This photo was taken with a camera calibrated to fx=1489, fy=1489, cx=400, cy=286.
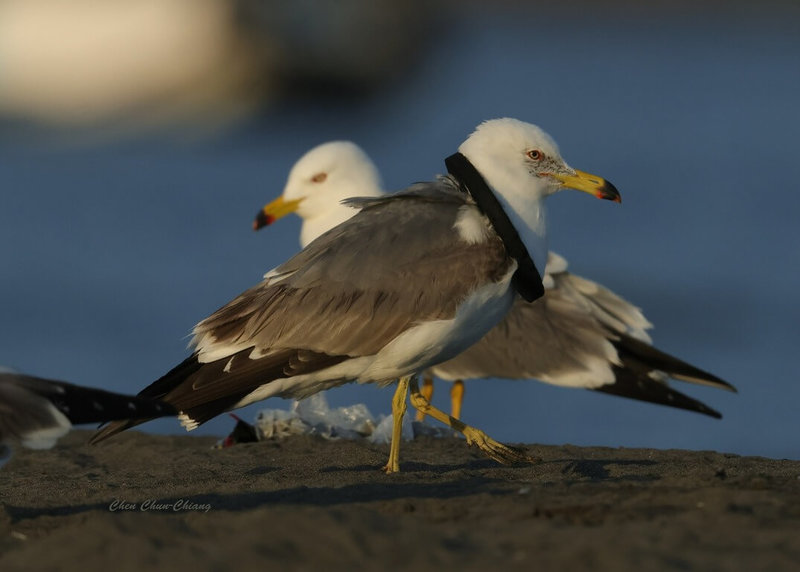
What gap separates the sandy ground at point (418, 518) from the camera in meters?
4.00

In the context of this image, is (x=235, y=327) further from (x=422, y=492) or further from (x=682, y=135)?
(x=682, y=135)

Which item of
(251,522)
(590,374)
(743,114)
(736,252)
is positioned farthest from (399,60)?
(251,522)

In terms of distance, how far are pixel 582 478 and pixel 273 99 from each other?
2696 centimetres

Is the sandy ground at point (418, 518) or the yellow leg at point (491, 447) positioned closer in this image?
the sandy ground at point (418, 518)

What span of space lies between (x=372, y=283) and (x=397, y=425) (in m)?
0.65

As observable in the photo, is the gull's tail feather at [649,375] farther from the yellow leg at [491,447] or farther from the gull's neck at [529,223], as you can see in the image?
the gull's neck at [529,223]

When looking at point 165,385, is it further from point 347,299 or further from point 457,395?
point 457,395

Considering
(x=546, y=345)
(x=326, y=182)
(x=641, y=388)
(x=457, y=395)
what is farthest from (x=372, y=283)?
(x=326, y=182)

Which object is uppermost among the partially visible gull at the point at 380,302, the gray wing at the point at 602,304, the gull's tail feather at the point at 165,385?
the gray wing at the point at 602,304

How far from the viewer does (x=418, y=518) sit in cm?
457

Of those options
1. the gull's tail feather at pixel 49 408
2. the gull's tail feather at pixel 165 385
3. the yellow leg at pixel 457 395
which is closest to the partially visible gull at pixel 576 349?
the yellow leg at pixel 457 395

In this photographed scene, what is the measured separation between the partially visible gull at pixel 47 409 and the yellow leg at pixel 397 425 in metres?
1.35

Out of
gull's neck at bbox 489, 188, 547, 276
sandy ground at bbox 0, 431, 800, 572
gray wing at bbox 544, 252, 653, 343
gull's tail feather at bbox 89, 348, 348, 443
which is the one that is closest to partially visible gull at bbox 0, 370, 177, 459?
sandy ground at bbox 0, 431, 800, 572

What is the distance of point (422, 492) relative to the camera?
518 centimetres
